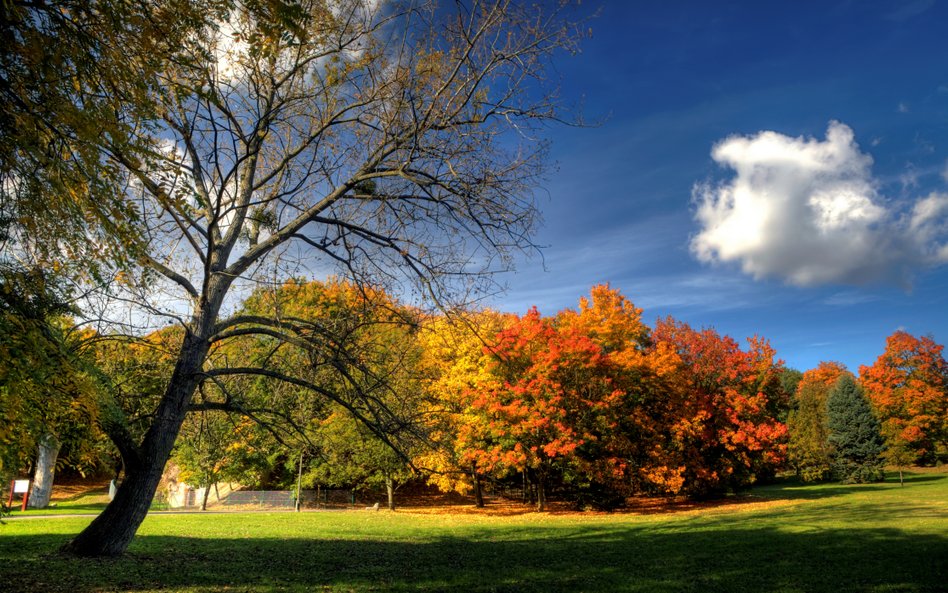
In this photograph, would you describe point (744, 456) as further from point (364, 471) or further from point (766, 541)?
point (364, 471)

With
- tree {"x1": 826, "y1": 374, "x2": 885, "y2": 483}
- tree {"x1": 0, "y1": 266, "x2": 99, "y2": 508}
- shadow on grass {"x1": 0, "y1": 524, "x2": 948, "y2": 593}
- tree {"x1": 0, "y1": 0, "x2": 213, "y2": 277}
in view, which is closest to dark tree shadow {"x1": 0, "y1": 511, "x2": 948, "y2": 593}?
shadow on grass {"x1": 0, "y1": 524, "x2": 948, "y2": 593}

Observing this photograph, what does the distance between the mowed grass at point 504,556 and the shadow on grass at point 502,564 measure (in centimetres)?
3

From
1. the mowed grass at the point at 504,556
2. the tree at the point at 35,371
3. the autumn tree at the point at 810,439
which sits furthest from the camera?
the autumn tree at the point at 810,439

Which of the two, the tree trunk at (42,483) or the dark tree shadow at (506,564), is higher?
the tree trunk at (42,483)

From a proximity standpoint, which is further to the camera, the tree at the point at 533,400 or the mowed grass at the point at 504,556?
the tree at the point at 533,400

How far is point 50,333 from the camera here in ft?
20.3

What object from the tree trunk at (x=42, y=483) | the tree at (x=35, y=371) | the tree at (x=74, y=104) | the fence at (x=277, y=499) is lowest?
the fence at (x=277, y=499)

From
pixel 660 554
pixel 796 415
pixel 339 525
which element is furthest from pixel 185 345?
pixel 796 415

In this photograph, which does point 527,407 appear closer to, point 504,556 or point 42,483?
point 504,556

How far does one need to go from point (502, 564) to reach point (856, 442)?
139ft

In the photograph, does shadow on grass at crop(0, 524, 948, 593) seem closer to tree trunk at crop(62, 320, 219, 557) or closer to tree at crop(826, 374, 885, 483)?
tree trunk at crop(62, 320, 219, 557)

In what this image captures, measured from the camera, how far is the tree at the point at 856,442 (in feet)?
133

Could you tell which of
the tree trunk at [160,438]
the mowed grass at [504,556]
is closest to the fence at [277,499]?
the mowed grass at [504,556]

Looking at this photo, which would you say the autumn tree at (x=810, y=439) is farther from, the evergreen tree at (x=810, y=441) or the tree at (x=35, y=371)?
the tree at (x=35, y=371)
